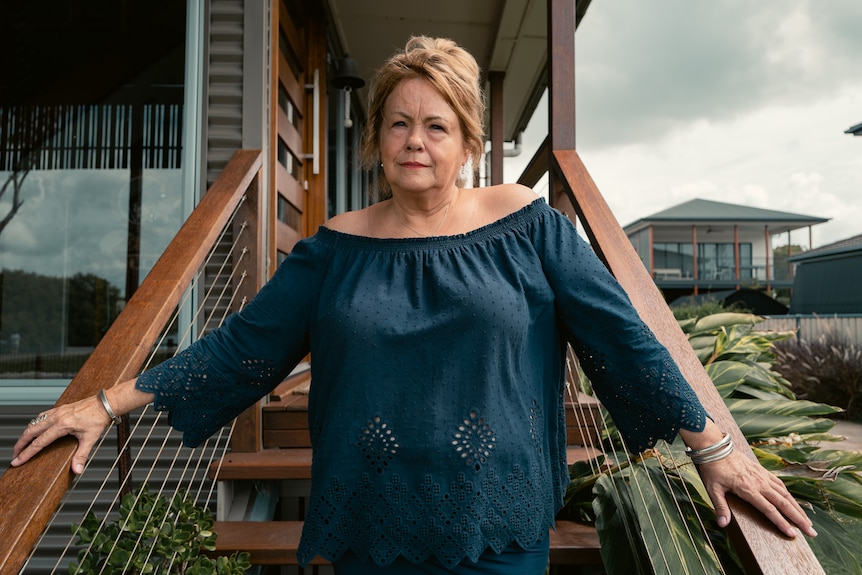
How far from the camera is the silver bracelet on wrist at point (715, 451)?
1.16 meters

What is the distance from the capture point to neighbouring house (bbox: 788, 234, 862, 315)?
16172 mm

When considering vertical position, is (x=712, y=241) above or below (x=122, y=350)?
above

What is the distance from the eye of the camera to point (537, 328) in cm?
126

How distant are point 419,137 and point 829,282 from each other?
19.2 meters

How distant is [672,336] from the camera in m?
1.63

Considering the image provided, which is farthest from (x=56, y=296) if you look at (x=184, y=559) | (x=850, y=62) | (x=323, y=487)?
(x=850, y=62)

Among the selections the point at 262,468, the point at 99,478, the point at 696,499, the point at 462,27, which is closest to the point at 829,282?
the point at 462,27

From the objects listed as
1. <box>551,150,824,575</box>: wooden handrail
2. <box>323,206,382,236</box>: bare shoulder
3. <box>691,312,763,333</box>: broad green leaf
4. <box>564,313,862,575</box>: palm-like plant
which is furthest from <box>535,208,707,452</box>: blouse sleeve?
<box>691,312,763,333</box>: broad green leaf

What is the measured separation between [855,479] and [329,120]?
462 cm

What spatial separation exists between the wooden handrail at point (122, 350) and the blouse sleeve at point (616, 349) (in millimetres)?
951

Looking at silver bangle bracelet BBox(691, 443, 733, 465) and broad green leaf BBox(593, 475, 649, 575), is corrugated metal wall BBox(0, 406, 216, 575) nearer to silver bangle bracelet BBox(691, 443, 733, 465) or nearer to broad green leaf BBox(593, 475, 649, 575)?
broad green leaf BBox(593, 475, 649, 575)

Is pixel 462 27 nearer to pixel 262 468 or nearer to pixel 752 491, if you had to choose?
pixel 262 468

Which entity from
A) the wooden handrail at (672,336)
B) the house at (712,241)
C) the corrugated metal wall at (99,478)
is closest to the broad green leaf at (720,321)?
the wooden handrail at (672,336)

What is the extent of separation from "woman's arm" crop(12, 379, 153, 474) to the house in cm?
2840
